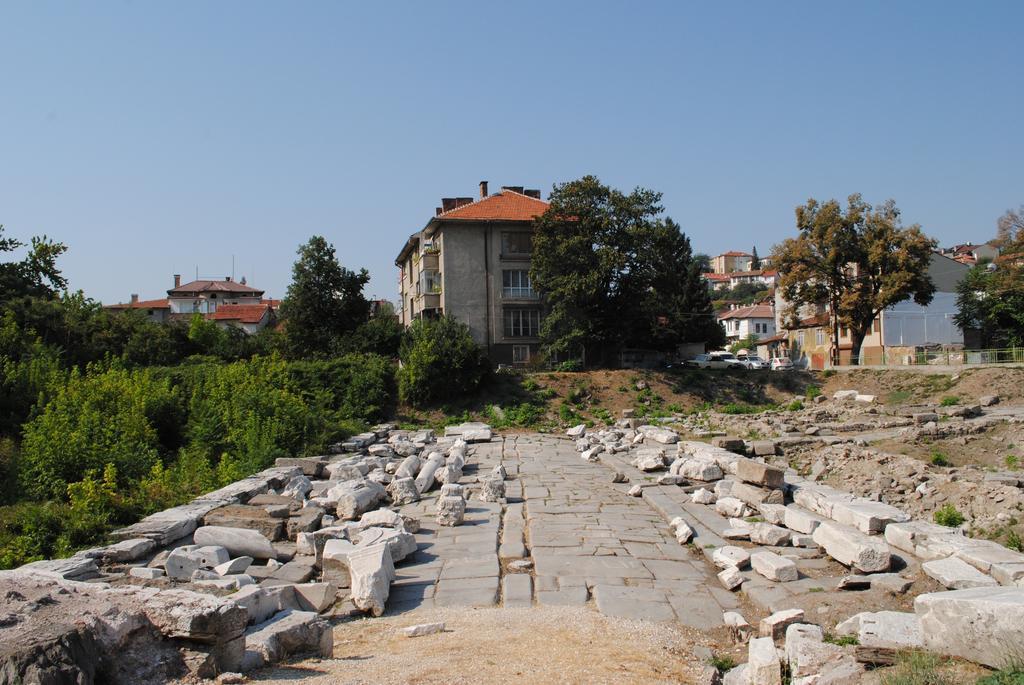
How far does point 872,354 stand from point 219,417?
105 ft

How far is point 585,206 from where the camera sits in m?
31.8

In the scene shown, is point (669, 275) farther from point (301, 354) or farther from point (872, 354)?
point (301, 354)

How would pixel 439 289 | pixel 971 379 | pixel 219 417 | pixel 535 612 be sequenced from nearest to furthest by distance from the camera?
pixel 535 612, pixel 219 417, pixel 971 379, pixel 439 289

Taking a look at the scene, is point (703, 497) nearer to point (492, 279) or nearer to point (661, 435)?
point (661, 435)

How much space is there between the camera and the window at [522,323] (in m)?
35.1

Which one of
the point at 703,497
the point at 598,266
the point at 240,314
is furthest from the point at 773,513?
the point at 240,314

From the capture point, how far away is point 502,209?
3588cm

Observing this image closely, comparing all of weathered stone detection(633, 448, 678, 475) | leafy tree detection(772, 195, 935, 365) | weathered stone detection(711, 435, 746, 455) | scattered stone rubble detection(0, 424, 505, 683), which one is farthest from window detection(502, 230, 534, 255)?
scattered stone rubble detection(0, 424, 505, 683)

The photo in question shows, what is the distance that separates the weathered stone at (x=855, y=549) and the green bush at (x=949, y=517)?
235cm

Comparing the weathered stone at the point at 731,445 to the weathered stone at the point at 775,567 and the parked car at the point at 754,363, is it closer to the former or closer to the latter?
the weathered stone at the point at 775,567

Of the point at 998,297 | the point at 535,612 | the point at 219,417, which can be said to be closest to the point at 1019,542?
the point at 535,612

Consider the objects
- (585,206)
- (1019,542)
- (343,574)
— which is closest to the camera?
(343,574)

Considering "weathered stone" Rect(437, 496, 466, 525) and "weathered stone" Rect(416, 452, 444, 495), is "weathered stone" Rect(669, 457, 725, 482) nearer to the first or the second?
"weathered stone" Rect(416, 452, 444, 495)

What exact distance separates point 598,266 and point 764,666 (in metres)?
27.1
